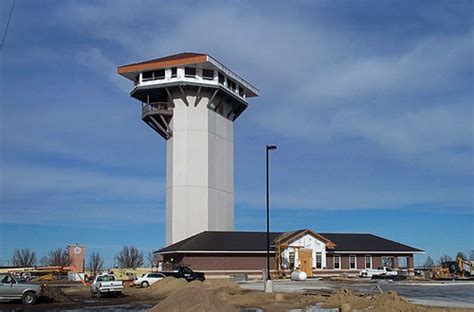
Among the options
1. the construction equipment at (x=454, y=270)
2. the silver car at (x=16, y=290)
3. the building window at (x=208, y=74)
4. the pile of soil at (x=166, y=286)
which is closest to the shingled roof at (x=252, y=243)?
the construction equipment at (x=454, y=270)

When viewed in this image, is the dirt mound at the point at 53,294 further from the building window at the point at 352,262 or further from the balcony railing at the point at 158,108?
the building window at the point at 352,262

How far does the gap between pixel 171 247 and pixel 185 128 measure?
1337 cm

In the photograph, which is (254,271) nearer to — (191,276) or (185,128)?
(191,276)

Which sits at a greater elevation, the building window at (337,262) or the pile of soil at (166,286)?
the building window at (337,262)

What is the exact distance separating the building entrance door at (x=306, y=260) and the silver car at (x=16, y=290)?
37515 millimetres

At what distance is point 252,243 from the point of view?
215 feet

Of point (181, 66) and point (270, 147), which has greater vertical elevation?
point (181, 66)

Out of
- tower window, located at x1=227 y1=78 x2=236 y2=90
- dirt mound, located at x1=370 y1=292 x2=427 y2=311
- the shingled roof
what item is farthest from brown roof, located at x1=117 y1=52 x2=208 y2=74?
dirt mound, located at x1=370 y1=292 x2=427 y2=311

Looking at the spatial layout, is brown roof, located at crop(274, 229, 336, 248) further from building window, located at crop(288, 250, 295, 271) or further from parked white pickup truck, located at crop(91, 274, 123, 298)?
parked white pickup truck, located at crop(91, 274, 123, 298)

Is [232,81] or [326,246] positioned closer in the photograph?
[326,246]

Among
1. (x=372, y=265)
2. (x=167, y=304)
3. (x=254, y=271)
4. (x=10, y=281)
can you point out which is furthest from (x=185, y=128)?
(x=167, y=304)

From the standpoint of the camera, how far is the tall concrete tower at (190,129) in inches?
2648

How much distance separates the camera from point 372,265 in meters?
70.2

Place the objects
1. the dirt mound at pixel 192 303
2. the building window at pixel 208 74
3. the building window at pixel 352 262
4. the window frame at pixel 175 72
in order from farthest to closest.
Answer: the building window at pixel 208 74
the building window at pixel 352 262
the window frame at pixel 175 72
the dirt mound at pixel 192 303
